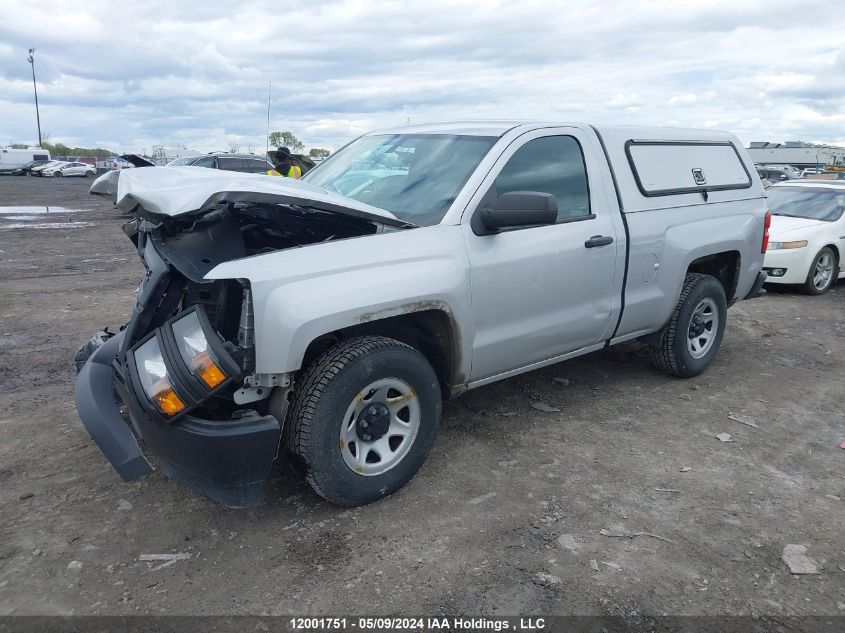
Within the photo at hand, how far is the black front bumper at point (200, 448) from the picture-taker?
285 cm

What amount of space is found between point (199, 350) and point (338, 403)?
666mm

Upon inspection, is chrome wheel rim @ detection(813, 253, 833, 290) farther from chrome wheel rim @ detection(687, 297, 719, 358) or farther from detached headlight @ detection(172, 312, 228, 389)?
detached headlight @ detection(172, 312, 228, 389)

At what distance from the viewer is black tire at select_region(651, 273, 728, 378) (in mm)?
5039

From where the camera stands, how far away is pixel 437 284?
3.38m

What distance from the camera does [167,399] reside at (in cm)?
288

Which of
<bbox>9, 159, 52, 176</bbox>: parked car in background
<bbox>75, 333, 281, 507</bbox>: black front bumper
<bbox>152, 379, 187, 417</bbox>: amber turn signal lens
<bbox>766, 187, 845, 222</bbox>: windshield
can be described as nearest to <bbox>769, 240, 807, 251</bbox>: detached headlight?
<bbox>766, 187, 845, 222</bbox>: windshield

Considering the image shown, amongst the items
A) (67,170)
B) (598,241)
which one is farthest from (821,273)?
(67,170)

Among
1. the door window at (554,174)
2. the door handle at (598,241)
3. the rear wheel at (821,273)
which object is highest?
the door window at (554,174)

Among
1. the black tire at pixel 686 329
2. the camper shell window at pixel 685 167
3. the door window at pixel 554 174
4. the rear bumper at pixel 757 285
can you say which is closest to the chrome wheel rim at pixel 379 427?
the door window at pixel 554 174

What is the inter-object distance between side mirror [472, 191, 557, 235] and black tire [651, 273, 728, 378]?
81.3 inches

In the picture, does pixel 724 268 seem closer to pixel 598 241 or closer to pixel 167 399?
pixel 598 241

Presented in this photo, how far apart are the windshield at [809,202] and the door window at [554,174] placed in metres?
6.88

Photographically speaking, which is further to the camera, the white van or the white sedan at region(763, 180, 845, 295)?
the white van

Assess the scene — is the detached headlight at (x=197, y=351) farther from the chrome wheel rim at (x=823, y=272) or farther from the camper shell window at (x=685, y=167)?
the chrome wheel rim at (x=823, y=272)
